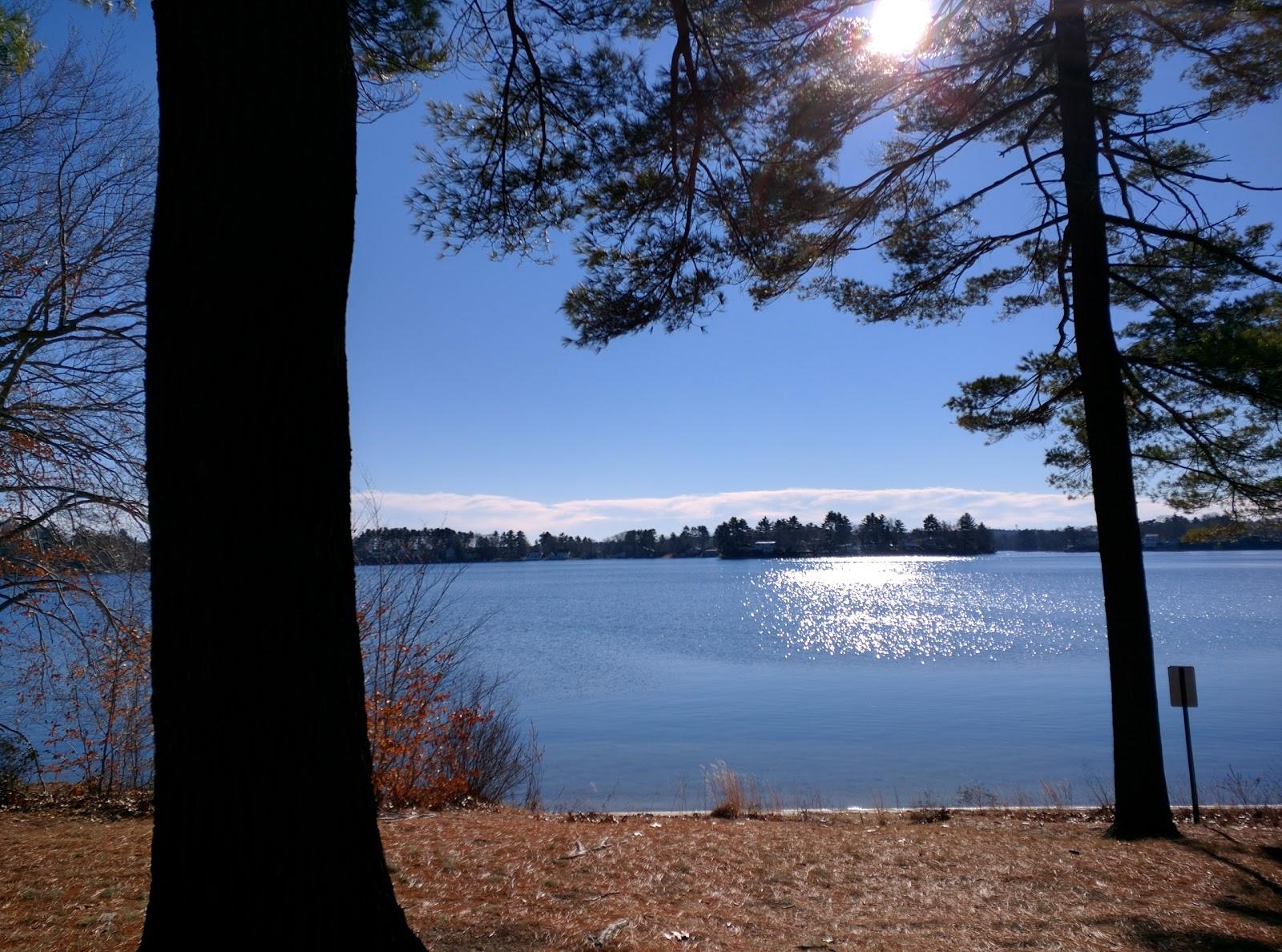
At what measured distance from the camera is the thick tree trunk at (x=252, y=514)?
8.09 ft

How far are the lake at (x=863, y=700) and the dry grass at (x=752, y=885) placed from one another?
4.10 meters

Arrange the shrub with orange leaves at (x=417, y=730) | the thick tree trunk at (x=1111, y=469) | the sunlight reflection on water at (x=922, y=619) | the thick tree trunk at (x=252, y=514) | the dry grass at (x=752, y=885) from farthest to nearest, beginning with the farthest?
the sunlight reflection on water at (x=922, y=619), the shrub with orange leaves at (x=417, y=730), the thick tree trunk at (x=1111, y=469), the dry grass at (x=752, y=885), the thick tree trunk at (x=252, y=514)

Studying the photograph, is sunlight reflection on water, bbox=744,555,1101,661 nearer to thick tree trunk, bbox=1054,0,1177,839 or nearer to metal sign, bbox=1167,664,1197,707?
metal sign, bbox=1167,664,1197,707

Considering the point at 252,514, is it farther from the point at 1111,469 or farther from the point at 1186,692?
the point at 1186,692

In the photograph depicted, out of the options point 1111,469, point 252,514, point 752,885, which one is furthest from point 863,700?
point 252,514

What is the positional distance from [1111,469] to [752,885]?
5.11 meters

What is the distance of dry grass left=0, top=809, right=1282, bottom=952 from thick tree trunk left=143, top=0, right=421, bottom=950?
1.36m

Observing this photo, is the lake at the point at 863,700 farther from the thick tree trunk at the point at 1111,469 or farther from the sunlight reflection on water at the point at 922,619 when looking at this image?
the thick tree trunk at the point at 1111,469

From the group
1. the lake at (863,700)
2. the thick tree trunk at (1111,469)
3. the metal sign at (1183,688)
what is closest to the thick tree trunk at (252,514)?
the thick tree trunk at (1111,469)

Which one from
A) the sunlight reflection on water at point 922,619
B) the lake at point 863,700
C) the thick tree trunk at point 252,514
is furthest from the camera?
the sunlight reflection on water at point 922,619

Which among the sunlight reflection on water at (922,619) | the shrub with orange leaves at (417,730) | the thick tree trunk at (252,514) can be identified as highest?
the thick tree trunk at (252,514)

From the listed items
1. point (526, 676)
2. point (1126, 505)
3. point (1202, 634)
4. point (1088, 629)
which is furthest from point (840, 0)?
point (1088, 629)

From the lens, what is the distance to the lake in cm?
1220

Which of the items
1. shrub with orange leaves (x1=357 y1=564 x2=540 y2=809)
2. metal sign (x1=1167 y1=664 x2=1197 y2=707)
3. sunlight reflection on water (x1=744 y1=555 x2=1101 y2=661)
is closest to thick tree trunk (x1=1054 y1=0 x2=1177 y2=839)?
metal sign (x1=1167 y1=664 x2=1197 y2=707)
